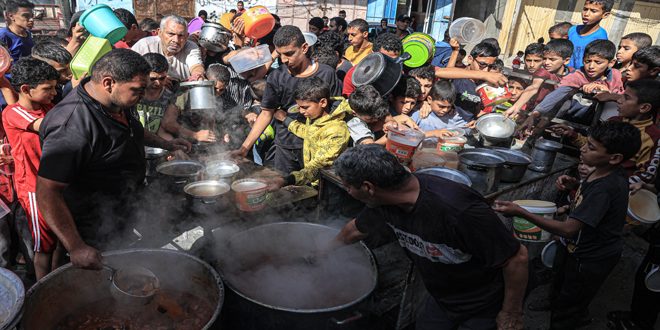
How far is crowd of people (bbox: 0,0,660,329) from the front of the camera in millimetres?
1871

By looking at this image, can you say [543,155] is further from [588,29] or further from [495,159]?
[588,29]

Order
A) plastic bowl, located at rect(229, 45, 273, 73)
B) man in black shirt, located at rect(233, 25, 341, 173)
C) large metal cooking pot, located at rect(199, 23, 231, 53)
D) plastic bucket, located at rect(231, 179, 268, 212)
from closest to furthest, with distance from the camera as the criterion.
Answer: plastic bucket, located at rect(231, 179, 268, 212) → man in black shirt, located at rect(233, 25, 341, 173) → plastic bowl, located at rect(229, 45, 273, 73) → large metal cooking pot, located at rect(199, 23, 231, 53)

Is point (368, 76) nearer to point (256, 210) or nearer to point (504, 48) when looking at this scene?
point (256, 210)

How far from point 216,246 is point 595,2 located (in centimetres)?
626

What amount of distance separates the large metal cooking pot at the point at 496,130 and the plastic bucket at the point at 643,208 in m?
1.07

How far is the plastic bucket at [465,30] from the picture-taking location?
6.36m

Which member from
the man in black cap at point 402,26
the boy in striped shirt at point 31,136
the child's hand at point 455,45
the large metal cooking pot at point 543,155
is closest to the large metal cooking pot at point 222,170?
the boy in striped shirt at point 31,136

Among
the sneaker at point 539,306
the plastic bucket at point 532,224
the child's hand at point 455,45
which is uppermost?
the child's hand at point 455,45

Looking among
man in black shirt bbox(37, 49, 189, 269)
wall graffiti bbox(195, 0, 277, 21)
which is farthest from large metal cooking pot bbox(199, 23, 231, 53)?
wall graffiti bbox(195, 0, 277, 21)

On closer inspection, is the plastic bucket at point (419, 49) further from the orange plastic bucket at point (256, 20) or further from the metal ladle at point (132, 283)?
the metal ladle at point (132, 283)

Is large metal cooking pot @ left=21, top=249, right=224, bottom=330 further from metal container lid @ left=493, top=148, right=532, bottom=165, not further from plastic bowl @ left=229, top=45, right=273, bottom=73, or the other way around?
plastic bowl @ left=229, top=45, right=273, bottom=73

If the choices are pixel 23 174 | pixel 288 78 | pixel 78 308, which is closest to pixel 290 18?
pixel 288 78

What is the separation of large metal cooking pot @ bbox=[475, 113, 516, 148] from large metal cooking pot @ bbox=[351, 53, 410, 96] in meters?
0.95

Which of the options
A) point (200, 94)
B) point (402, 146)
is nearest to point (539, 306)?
point (402, 146)
